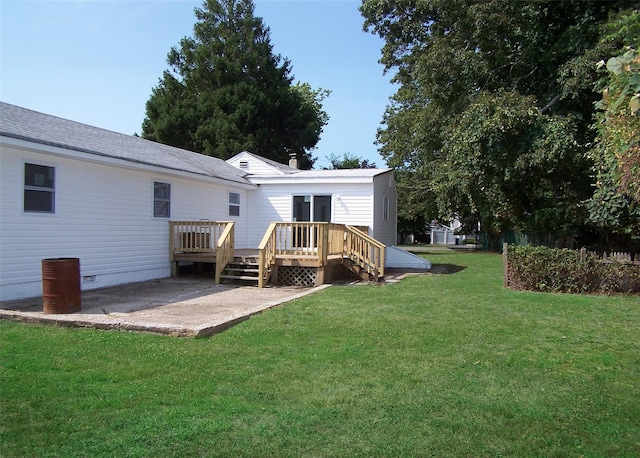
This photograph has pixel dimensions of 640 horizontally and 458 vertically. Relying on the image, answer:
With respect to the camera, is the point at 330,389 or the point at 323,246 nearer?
the point at 330,389

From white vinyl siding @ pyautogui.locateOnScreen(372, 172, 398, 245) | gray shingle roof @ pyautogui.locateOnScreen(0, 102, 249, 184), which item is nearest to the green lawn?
gray shingle roof @ pyautogui.locateOnScreen(0, 102, 249, 184)

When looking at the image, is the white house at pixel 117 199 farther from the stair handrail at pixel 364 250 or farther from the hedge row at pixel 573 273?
the hedge row at pixel 573 273

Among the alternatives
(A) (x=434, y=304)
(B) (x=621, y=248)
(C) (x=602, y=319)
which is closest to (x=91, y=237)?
(A) (x=434, y=304)

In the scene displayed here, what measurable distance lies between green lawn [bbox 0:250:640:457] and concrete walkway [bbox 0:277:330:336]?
30cm

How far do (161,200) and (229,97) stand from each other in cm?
2156

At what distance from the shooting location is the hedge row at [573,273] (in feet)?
34.4

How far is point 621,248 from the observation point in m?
16.5

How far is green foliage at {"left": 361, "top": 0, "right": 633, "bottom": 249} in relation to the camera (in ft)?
42.2

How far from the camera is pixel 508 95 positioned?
44.3ft

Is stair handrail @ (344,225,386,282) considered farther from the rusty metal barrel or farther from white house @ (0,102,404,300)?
the rusty metal barrel

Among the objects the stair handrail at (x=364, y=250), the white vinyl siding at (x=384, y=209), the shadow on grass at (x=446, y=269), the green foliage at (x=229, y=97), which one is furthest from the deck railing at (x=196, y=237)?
the green foliage at (x=229, y=97)

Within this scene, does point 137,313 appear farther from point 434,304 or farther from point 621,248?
point 621,248

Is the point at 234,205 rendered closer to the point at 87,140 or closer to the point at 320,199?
the point at 320,199

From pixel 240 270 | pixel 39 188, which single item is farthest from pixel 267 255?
pixel 39 188
